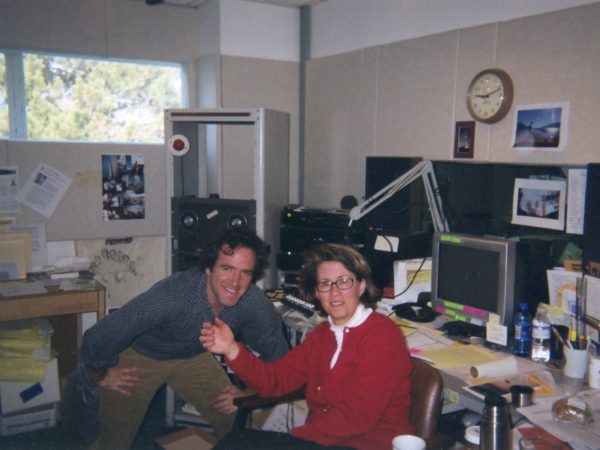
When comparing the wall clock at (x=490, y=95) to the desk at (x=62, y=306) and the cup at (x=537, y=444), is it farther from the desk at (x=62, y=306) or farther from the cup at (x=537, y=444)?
the desk at (x=62, y=306)

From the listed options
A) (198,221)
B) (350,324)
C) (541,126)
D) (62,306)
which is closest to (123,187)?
(198,221)

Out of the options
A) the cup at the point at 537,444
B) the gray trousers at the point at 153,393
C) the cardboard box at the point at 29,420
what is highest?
the cup at the point at 537,444

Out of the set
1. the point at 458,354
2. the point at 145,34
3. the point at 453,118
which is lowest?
the point at 458,354

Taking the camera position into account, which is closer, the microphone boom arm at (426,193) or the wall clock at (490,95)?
the wall clock at (490,95)

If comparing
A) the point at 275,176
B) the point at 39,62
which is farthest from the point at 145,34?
the point at 275,176

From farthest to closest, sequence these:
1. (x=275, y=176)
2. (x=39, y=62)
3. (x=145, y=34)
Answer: (x=145, y=34) < (x=39, y=62) < (x=275, y=176)

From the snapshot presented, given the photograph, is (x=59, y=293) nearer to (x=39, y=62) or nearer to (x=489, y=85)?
(x=39, y=62)

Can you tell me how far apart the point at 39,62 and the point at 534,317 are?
10.4 ft

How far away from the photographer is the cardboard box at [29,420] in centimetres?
307

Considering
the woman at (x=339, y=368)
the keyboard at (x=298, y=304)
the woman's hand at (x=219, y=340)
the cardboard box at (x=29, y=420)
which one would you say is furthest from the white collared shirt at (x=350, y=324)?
the cardboard box at (x=29, y=420)

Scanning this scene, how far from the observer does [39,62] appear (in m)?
3.53

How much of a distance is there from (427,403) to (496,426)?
0.31 meters

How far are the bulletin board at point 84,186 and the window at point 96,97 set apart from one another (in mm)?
103

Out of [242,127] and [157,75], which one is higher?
[157,75]
